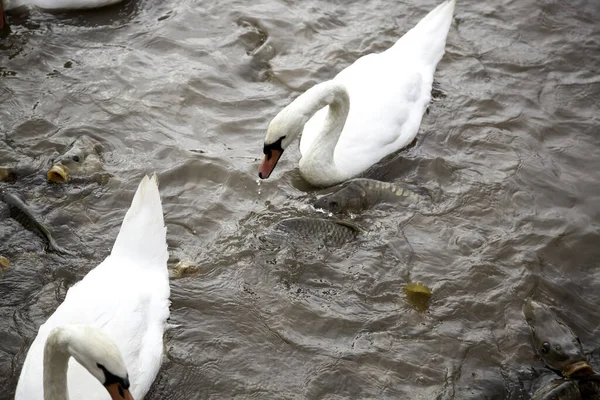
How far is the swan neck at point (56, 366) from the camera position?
4.05 metres

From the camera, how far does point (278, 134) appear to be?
6.08 metres

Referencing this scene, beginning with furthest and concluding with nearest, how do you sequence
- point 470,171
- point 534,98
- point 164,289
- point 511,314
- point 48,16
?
point 48,16 → point 534,98 → point 470,171 → point 511,314 → point 164,289

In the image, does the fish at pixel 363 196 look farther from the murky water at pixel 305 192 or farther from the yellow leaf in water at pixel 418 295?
the yellow leaf in water at pixel 418 295

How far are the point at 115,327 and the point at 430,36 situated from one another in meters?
4.69

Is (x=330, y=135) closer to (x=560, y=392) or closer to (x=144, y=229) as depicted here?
(x=144, y=229)

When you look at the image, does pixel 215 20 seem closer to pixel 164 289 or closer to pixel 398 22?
pixel 398 22

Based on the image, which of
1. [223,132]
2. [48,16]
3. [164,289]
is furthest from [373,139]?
[48,16]

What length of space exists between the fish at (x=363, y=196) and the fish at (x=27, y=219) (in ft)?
7.30

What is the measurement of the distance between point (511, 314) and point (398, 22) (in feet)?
14.5

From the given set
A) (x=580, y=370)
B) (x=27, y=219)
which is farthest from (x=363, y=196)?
(x=27, y=219)

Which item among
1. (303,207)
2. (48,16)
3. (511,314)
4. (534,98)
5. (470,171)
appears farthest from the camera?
(48,16)

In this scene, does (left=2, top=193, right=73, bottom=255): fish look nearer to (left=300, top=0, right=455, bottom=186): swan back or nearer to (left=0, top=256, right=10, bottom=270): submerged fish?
(left=0, top=256, right=10, bottom=270): submerged fish

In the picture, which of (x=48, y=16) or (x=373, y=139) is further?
(x=48, y=16)

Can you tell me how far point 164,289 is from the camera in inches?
206
